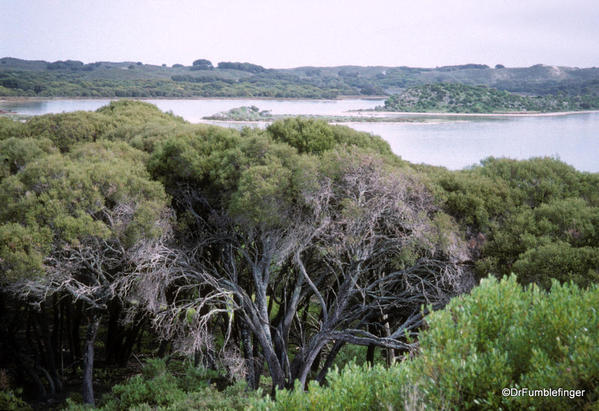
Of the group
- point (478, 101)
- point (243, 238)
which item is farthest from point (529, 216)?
point (478, 101)

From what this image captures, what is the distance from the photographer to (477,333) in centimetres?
487

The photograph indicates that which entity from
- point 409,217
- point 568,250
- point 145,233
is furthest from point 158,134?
point 568,250

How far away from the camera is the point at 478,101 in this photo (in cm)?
4891

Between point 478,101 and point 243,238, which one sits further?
point 478,101

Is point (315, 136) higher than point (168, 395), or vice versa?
point (315, 136)

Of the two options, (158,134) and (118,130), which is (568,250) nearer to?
(158,134)

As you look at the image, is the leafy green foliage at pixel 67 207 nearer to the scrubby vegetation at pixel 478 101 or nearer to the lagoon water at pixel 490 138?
the lagoon water at pixel 490 138

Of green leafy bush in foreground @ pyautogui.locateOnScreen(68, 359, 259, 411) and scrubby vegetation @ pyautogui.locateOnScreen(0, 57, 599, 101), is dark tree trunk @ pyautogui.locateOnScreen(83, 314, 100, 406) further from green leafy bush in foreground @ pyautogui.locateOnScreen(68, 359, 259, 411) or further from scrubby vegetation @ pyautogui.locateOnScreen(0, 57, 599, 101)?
scrubby vegetation @ pyautogui.locateOnScreen(0, 57, 599, 101)

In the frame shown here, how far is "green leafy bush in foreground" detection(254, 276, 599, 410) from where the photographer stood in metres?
3.82

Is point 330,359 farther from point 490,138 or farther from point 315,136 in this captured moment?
point 490,138

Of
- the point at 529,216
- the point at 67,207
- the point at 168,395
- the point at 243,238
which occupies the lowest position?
the point at 168,395

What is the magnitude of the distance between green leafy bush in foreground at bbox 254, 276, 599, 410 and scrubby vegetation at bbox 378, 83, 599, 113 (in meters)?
47.4

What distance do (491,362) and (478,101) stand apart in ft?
166

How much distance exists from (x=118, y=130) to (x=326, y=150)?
9.76 meters
